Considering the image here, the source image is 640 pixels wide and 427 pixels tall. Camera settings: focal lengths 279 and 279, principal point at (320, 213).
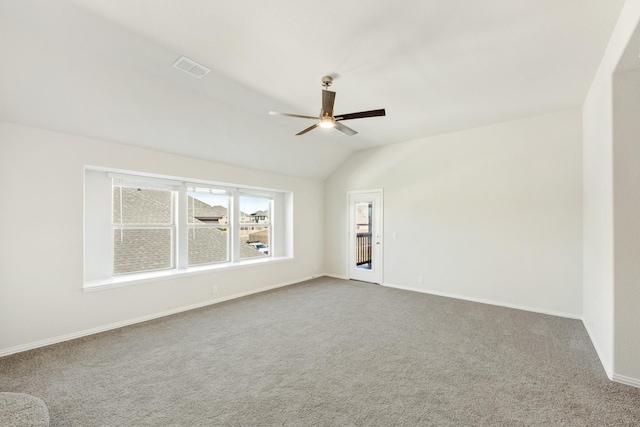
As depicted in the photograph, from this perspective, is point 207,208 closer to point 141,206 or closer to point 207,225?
point 207,225

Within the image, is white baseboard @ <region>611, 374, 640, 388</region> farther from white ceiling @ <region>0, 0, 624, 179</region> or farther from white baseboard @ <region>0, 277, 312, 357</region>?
white baseboard @ <region>0, 277, 312, 357</region>

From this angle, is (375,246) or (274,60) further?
(375,246)

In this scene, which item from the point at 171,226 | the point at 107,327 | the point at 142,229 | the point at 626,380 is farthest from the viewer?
the point at 171,226

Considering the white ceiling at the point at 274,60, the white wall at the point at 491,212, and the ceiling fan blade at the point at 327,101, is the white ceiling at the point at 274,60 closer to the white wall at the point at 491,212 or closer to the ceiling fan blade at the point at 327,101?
the ceiling fan blade at the point at 327,101

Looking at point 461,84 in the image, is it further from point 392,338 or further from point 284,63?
point 392,338

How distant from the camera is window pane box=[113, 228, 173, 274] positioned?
413cm

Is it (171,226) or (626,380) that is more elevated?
(171,226)

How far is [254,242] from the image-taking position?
19.9ft

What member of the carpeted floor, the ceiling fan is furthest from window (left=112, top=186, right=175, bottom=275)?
the ceiling fan

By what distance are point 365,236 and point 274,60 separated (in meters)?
4.40

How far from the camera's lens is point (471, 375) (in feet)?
8.50

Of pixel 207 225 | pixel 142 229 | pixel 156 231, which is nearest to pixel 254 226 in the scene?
pixel 207 225

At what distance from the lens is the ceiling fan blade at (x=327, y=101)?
2853 mm

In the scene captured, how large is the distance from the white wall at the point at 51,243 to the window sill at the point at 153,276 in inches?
3.0
